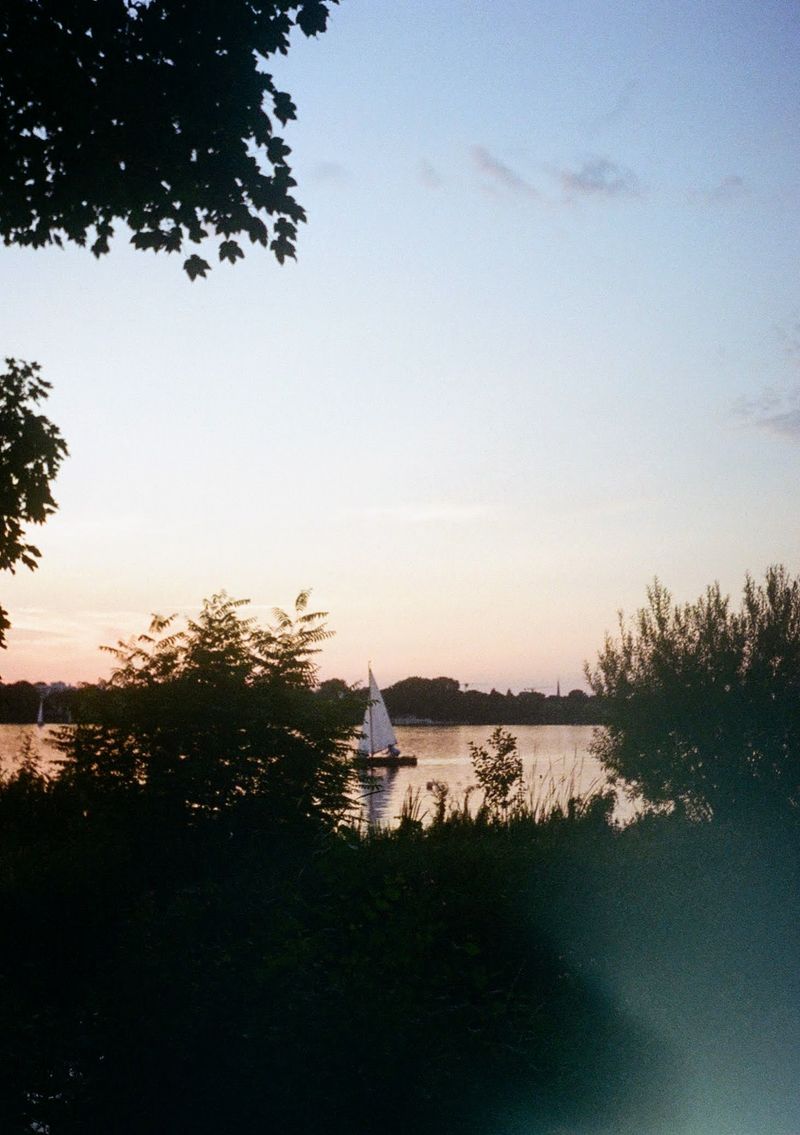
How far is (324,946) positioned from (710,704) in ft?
41.4

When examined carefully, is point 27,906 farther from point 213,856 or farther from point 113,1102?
point 113,1102

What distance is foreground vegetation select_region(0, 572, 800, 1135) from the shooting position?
15.9 ft

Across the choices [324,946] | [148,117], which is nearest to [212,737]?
[324,946]

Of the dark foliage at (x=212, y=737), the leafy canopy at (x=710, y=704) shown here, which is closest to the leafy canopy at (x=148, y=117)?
the dark foliage at (x=212, y=737)

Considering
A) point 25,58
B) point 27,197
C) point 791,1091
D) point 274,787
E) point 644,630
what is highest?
point 25,58

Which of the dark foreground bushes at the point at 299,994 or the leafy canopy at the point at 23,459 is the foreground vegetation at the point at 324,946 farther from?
the leafy canopy at the point at 23,459

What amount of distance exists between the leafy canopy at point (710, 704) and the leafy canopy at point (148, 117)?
494 inches

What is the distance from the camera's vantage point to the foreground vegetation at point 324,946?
4.83 meters

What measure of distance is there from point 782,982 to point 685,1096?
2.40 metres

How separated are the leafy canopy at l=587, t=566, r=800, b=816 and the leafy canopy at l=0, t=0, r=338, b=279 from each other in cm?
1254

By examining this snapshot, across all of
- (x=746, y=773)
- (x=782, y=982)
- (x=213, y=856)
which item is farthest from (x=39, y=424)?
(x=782, y=982)

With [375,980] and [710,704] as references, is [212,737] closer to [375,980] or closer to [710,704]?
[375,980]

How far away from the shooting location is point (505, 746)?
17234mm

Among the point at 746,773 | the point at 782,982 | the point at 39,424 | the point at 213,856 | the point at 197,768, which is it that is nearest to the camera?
the point at 782,982
